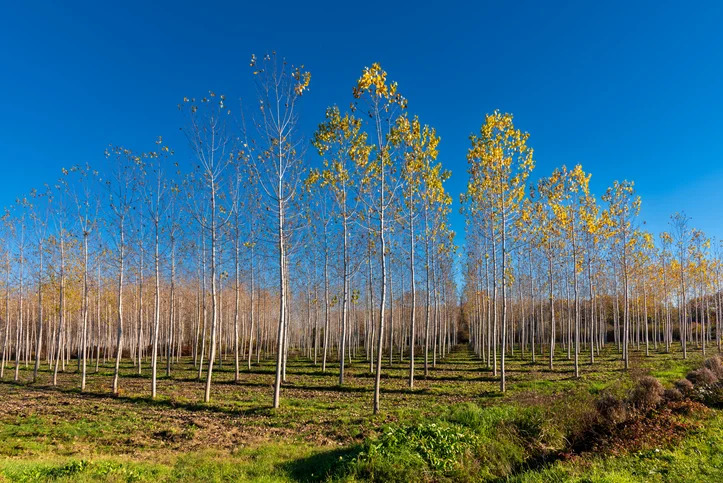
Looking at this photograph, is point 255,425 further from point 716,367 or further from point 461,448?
point 716,367

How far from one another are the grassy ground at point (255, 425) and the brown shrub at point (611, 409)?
0.35 m

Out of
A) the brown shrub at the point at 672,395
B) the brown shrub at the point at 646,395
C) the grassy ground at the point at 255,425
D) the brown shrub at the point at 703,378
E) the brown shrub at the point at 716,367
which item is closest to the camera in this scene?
the grassy ground at the point at 255,425

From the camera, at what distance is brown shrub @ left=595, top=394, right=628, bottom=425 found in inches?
398

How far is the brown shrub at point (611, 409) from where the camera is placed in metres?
10.1

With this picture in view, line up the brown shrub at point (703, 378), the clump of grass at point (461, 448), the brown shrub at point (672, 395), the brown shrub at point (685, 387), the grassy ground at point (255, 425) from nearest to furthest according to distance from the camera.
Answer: the grassy ground at point (255, 425) → the clump of grass at point (461, 448) → the brown shrub at point (672, 395) → the brown shrub at point (685, 387) → the brown shrub at point (703, 378)

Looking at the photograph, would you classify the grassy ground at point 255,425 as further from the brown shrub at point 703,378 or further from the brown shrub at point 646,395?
the brown shrub at point 703,378

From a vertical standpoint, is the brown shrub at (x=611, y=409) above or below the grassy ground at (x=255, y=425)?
above

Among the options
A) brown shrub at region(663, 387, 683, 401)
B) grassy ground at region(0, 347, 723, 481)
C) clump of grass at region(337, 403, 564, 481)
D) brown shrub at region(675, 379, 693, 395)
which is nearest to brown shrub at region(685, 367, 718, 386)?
brown shrub at region(675, 379, 693, 395)

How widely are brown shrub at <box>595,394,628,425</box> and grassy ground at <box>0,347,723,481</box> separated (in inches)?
13.9

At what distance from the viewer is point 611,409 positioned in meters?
10.5

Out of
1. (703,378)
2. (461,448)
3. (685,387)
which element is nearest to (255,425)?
(461,448)

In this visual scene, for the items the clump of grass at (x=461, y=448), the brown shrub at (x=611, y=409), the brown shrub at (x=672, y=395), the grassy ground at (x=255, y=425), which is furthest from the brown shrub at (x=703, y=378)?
the clump of grass at (x=461, y=448)

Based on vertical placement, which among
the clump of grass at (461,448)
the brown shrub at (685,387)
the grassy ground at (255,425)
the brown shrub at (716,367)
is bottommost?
the grassy ground at (255,425)

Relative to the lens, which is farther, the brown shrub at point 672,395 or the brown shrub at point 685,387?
the brown shrub at point 685,387
